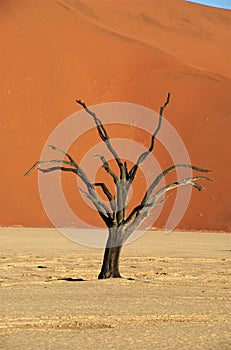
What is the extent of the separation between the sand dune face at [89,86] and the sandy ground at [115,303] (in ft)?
61.6

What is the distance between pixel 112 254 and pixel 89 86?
119 ft

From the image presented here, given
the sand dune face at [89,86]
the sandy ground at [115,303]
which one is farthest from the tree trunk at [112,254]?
the sand dune face at [89,86]

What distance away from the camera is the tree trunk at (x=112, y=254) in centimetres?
1536

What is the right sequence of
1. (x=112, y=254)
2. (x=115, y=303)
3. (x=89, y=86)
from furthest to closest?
(x=89, y=86) → (x=112, y=254) → (x=115, y=303)

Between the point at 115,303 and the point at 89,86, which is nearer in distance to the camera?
the point at 115,303

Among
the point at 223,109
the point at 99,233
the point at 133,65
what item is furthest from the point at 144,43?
the point at 99,233

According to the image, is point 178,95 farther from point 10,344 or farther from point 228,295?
point 10,344

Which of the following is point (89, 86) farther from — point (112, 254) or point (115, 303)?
point (115, 303)

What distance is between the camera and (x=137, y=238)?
33.7 m

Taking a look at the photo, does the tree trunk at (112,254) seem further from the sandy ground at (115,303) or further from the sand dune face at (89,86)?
the sand dune face at (89,86)

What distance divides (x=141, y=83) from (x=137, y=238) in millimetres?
21820

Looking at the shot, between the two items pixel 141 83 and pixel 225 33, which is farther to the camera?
pixel 225 33

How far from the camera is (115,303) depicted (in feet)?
37.0

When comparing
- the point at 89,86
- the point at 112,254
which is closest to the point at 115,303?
the point at 112,254
